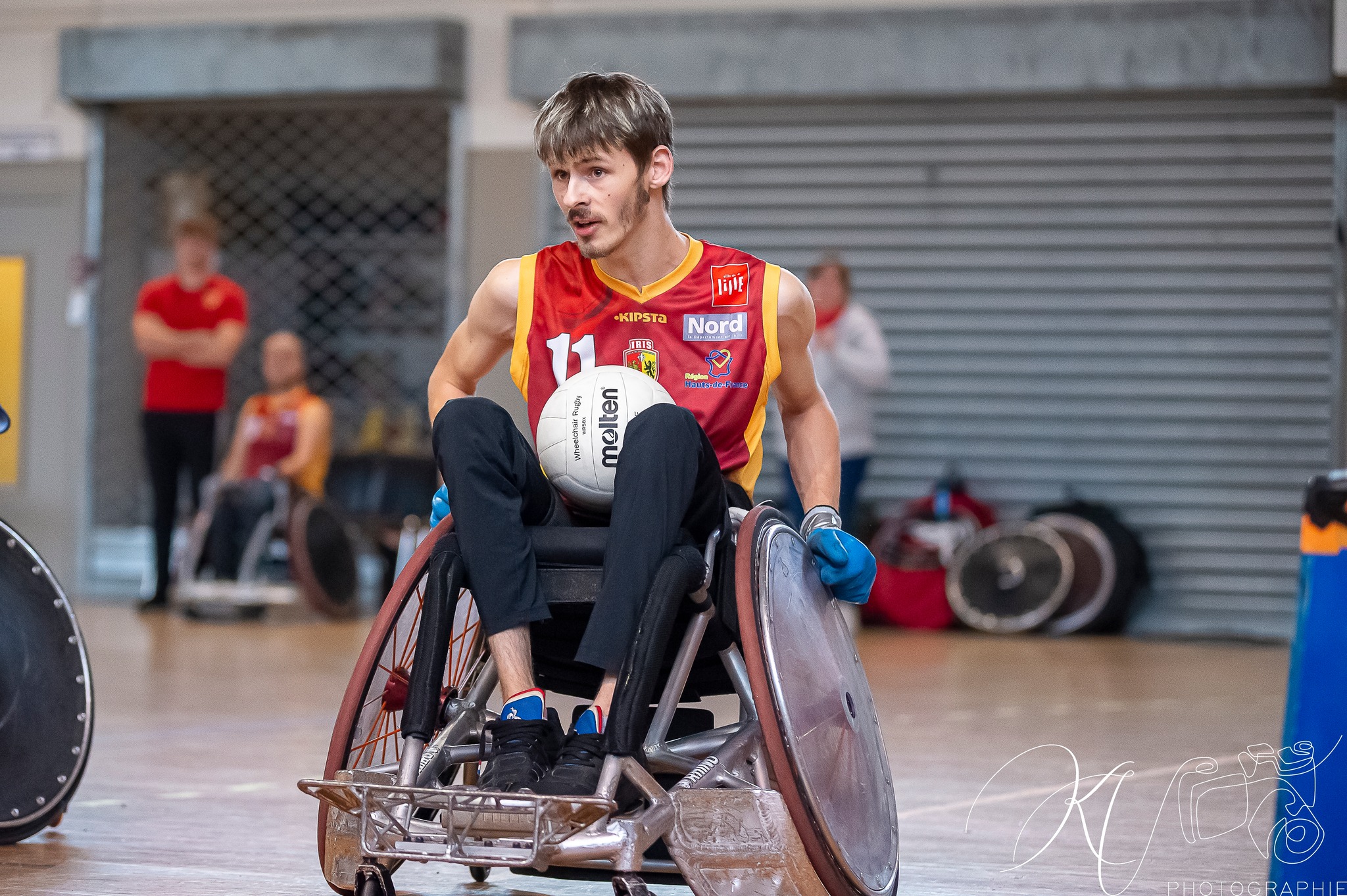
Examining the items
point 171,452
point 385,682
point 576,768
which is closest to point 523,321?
point 385,682

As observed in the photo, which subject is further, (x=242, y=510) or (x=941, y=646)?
(x=242, y=510)

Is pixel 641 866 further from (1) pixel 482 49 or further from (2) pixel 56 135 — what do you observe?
(2) pixel 56 135

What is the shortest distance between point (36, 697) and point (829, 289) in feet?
17.2

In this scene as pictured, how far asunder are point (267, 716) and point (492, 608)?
2.66m

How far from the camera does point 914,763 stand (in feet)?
13.2

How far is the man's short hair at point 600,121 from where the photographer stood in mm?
2547

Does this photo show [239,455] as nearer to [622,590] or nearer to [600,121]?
[600,121]

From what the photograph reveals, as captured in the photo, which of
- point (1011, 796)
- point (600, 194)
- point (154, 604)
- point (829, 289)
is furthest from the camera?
point (154, 604)

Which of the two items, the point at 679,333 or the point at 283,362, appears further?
the point at 283,362

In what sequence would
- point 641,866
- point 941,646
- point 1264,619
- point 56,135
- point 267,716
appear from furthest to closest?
point 56,135 → point 1264,619 → point 941,646 → point 267,716 → point 641,866

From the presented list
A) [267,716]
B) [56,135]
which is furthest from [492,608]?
[56,135]

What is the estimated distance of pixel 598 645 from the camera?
7.33 ft

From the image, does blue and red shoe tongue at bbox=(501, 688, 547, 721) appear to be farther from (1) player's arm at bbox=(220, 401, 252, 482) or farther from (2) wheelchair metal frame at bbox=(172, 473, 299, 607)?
(1) player's arm at bbox=(220, 401, 252, 482)

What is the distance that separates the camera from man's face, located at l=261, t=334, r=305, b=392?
828 cm
